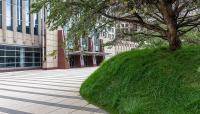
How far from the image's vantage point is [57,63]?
42312 mm

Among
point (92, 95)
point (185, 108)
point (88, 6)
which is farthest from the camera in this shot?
point (92, 95)

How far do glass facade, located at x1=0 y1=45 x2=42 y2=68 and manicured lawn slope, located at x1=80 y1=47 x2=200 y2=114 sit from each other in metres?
25.1

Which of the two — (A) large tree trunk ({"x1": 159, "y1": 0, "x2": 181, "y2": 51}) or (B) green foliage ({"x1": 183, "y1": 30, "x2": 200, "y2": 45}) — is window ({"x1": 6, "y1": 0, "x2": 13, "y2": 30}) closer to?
(B) green foliage ({"x1": 183, "y1": 30, "x2": 200, "y2": 45})

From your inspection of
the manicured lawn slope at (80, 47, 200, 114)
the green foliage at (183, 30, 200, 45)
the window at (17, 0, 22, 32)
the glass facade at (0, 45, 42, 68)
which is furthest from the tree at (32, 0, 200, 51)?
the window at (17, 0, 22, 32)

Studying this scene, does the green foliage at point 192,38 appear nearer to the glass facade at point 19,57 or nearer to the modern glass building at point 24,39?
the modern glass building at point 24,39

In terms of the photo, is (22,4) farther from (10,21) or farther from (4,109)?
(4,109)

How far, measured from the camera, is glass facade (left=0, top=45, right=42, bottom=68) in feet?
110

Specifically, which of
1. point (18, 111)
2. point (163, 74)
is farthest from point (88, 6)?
point (18, 111)

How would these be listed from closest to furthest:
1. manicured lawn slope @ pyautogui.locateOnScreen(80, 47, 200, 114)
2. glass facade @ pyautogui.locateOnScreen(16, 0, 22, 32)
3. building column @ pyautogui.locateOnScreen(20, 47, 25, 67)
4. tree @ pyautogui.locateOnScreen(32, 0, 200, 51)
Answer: manicured lawn slope @ pyautogui.locateOnScreen(80, 47, 200, 114), tree @ pyautogui.locateOnScreen(32, 0, 200, 51), glass facade @ pyautogui.locateOnScreen(16, 0, 22, 32), building column @ pyautogui.locateOnScreen(20, 47, 25, 67)

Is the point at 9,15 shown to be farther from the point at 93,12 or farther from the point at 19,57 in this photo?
the point at 93,12

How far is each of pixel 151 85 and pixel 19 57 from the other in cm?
3076

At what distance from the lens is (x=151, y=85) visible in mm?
7746

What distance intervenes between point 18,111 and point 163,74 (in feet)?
14.2

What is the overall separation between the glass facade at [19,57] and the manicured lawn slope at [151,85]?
25148mm
